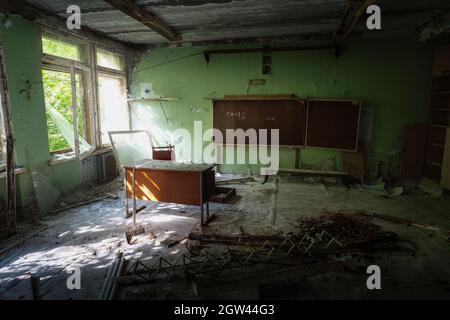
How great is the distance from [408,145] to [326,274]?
4437 millimetres

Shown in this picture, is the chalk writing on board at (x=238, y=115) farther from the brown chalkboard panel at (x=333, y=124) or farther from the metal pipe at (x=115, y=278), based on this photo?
the metal pipe at (x=115, y=278)

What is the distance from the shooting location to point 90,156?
5688mm

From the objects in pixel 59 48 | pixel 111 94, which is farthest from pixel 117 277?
pixel 111 94

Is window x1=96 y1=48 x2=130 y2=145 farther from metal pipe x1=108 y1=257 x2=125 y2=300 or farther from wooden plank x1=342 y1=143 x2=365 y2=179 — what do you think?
wooden plank x1=342 y1=143 x2=365 y2=179

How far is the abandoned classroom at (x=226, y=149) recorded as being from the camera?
9.51 ft

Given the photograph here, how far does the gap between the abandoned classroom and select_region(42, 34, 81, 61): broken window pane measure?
3cm

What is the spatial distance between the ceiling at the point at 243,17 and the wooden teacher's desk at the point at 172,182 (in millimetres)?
2319

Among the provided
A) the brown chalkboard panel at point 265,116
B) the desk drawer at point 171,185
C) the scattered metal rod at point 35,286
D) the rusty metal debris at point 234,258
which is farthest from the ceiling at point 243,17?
the scattered metal rod at point 35,286

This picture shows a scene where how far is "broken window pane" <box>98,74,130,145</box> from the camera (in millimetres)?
6188

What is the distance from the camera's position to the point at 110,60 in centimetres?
642

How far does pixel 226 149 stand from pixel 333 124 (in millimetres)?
2428
